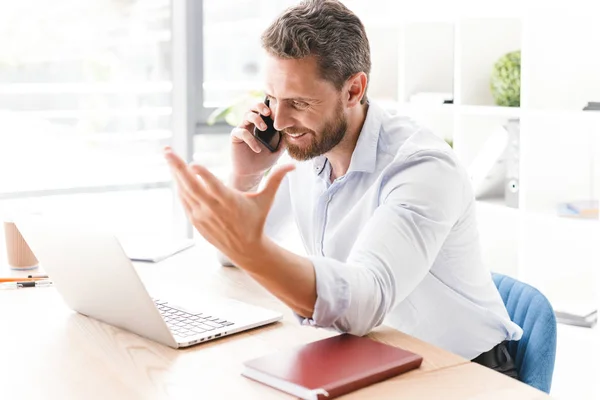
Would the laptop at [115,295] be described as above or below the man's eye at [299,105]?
below

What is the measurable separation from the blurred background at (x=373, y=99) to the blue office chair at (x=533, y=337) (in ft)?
2.95

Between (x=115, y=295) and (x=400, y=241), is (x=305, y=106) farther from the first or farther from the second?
(x=115, y=295)

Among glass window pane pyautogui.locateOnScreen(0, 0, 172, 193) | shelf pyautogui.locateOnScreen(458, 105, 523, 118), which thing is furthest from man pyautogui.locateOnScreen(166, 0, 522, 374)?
glass window pane pyautogui.locateOnScreen(0, 0, 172, 193)

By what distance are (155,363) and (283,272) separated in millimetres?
276

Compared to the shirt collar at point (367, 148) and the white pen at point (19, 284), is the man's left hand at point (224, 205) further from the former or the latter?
the white pen at point (19, 284)

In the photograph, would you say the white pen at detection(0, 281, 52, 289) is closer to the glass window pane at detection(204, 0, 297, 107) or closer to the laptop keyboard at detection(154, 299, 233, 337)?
the laptop keyboard at detection(154, 299, 233, 337)

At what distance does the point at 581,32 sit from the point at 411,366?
6.27 feet

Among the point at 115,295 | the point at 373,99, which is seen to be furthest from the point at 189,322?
the point at 373,99

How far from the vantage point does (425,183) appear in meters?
1.59

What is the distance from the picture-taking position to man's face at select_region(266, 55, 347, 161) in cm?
175

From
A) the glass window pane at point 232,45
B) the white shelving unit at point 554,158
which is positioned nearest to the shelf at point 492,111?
the white shelving unit at point 554,158

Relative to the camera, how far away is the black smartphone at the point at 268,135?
6.56ft

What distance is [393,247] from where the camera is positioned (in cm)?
145

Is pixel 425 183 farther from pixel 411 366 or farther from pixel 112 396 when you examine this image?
pixel 112 396
